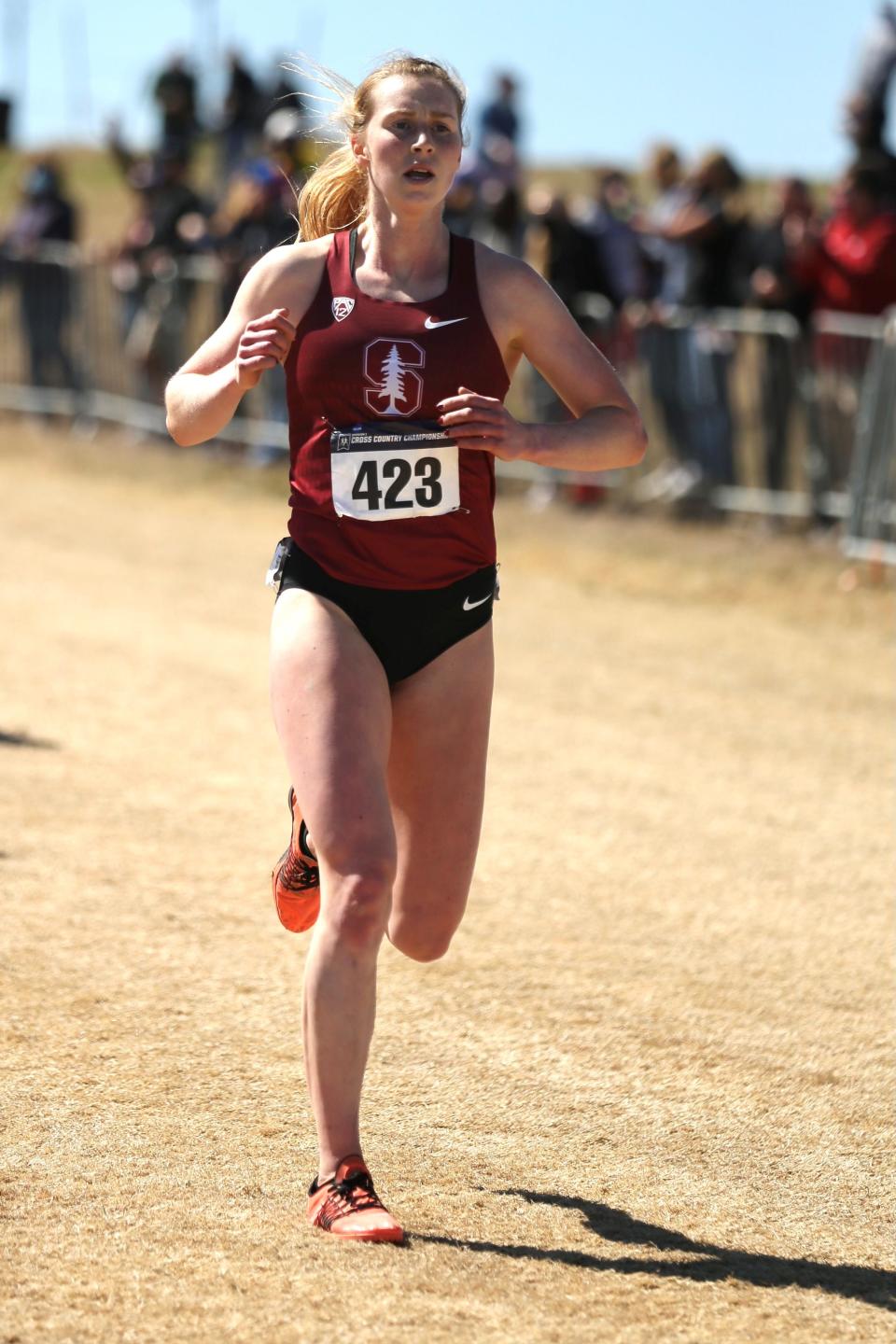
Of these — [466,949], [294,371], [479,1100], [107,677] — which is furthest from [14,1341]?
[107,677]

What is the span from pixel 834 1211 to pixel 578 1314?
89cm

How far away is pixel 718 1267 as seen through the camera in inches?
154

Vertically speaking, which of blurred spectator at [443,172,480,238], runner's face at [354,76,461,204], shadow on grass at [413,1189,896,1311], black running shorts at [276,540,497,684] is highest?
runner's face at [354,76,461,204]

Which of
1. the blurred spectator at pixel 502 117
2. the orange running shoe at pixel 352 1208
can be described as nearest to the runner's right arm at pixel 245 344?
the orange running shoe at pixel 352 1208

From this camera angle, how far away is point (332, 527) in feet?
13.7

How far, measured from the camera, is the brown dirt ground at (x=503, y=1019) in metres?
3.74

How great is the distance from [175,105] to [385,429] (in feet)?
55.2

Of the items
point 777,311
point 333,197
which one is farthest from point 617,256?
point 333,197

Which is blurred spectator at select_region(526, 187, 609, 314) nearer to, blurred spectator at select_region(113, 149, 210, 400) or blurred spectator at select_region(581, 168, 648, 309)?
blurred spectator at select_region(581, 168, 648, 309)

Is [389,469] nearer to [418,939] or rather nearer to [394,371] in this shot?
[394,371]

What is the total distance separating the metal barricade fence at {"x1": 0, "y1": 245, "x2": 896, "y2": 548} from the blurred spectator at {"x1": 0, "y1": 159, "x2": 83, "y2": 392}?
583 millimetres

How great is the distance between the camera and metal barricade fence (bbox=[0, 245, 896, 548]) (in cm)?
1276

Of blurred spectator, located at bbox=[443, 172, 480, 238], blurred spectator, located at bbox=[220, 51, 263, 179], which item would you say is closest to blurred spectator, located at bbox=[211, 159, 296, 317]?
blurred spectator, located at bbox=[443, 172, 480, 238]

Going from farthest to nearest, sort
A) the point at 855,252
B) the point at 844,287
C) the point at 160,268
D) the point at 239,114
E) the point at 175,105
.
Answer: the point at 239,114
the point at 175,105
the point at 160,268
the point at 844,287
the point at 855,252
